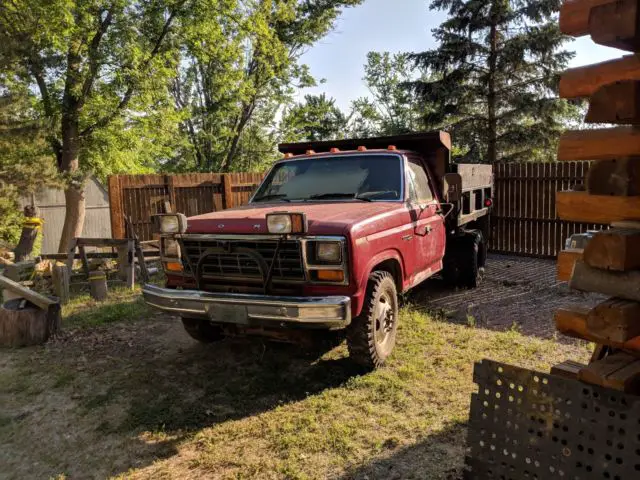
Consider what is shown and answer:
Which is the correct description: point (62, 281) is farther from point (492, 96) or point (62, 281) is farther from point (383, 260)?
point (492, 96)

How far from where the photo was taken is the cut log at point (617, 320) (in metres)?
2.13

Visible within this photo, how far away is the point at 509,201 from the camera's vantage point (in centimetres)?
1162

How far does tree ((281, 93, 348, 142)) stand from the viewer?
25812 millimetres

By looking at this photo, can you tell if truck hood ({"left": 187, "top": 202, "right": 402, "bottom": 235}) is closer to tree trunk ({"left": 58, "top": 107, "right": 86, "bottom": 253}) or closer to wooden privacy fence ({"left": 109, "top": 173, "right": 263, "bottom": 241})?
wooden privacy fence ({"left": 109, "top": 173, "right": 263, "bottom": 241})

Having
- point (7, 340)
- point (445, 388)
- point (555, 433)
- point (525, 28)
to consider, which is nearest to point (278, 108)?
point (525, 28)

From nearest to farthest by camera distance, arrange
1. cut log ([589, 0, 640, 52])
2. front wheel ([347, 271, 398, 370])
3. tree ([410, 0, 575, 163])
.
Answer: cut log ([589, 0, 640, 52]) → front wheel ([347, 271, 398, 370]) → tree ([410, 0, 575, 163])

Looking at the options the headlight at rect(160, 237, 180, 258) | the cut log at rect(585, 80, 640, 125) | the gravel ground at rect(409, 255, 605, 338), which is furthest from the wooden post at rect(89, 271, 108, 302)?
the cut log at rect(585, 80, 640, 125)

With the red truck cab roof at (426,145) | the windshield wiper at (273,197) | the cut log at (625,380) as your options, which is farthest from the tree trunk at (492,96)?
the cut log at (625,380)

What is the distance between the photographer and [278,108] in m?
26.4

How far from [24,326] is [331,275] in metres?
3.98

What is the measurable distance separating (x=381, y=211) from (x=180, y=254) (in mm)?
1940

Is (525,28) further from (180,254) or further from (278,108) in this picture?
(180,254)

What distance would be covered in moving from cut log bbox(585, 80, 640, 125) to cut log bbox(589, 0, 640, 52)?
186 millimetres

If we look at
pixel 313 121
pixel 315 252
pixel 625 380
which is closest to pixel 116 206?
pixel 315 252
